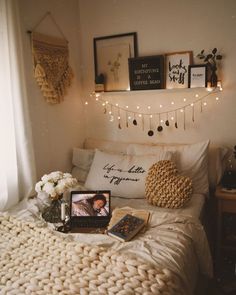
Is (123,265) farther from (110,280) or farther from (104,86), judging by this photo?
(104,86)

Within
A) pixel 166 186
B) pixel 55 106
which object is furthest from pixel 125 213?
pixel 55 106

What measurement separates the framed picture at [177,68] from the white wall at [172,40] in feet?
0.18

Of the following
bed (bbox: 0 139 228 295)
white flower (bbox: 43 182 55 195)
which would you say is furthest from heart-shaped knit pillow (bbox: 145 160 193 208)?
white flower (bbox: 43 182 55 195)

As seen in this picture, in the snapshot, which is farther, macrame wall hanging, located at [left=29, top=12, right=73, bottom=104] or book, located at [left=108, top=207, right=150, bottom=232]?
macrame wall hanging, located at [left=29, top=12, right=73, bottom=104]

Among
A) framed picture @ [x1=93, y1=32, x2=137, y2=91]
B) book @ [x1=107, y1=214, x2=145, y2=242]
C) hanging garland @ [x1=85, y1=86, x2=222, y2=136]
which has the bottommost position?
book @ [x1=107, y1=214, x2=145, y2=242]

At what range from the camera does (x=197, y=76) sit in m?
2.41

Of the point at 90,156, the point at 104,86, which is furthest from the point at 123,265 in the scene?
the point at 104,86

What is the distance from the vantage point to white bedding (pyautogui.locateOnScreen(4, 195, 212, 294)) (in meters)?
1.47

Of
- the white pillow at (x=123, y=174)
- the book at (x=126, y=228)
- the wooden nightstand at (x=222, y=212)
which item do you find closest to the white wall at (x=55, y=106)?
the white pillow at (x=123, y=174)

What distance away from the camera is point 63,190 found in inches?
74.4

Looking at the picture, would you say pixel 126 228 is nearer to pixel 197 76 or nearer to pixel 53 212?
pixel 53 212

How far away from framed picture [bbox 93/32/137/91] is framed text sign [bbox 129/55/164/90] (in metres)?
0.09

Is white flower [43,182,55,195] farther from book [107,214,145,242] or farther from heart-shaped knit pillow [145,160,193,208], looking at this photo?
heart-shaped knit pillow [145,160,193,208]

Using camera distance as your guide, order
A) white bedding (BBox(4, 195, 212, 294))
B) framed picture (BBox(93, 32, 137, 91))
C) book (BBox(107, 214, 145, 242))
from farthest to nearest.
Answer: framed picture (BBox(93, 32, 137, 91)), book (BBox(107, 214, 145, 242)), white bedding (BBox(4, 195, 212, 294))
